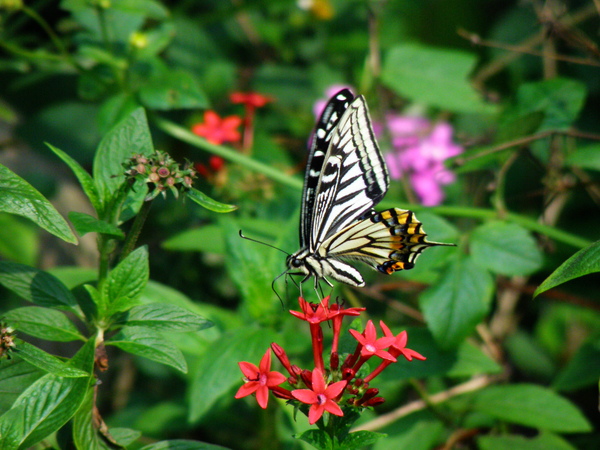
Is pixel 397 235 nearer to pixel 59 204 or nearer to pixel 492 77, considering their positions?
pixel 59 204

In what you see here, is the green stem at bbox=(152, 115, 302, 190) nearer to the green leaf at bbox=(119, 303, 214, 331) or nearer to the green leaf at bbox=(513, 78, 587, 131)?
the green leaf at bbox=(513, 78, 587, 131)

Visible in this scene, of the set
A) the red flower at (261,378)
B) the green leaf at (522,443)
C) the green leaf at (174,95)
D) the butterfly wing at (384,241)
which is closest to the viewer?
the red flower at (261,378)

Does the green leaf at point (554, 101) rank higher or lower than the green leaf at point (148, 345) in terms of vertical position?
higher

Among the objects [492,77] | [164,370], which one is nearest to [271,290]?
[164,370]

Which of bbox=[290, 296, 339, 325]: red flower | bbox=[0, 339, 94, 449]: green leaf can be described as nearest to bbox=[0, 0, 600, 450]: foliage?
bbox=[0, 339, 94, 449]: green leaf

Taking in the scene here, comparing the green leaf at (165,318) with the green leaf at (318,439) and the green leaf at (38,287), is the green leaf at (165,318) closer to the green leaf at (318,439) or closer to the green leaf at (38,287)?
the green leaf at (38,287)

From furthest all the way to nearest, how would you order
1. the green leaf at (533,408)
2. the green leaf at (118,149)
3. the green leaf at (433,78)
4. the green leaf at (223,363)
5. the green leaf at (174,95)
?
1. the green leaf at (433,78)
2. the green leaf at (174,95)
3. the green leaf at (533,408)
4. the green leaf at (223,363)
5. the green leaf at (118,149)

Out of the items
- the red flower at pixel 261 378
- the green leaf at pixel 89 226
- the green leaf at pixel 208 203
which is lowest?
the red flower at pixel 261 378

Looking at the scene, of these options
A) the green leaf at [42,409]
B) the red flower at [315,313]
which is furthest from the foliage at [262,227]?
the red flower at [315,313]

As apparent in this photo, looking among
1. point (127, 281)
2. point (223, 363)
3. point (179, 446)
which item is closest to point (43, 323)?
point (127, 281)

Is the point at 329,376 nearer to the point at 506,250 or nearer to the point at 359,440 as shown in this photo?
the point at 359,440
